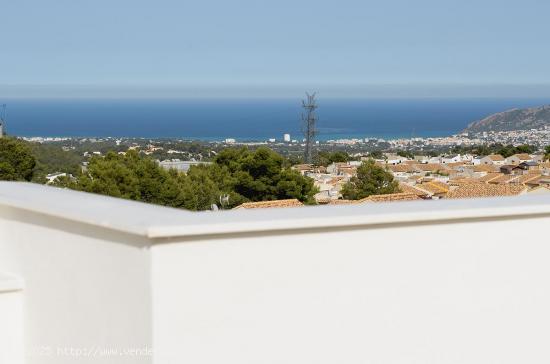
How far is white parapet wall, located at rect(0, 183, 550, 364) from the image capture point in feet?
5.25

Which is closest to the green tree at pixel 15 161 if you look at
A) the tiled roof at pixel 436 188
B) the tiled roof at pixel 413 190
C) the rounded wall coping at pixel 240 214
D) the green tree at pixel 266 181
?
the green tree at pixel 266 181

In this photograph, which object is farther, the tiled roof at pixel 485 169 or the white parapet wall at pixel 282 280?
the tiled roof at pixel 485 169

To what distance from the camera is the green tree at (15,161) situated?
718 inches

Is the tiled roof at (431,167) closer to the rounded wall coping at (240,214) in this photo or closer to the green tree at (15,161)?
the green tree at (15,161)

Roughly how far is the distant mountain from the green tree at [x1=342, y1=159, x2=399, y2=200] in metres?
45.7

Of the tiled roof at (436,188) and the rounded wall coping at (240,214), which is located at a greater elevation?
the rounded wall coping at (240,214)

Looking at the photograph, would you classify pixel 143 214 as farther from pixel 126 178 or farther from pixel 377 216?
pixel 126 178

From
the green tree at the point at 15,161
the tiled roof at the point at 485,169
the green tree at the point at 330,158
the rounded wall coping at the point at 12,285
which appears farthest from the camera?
the green tree at the point at 330,158

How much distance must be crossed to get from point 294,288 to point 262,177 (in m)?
18.4

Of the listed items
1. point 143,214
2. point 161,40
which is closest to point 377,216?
point 143,214

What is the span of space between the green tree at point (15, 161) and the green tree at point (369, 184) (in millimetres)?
8542

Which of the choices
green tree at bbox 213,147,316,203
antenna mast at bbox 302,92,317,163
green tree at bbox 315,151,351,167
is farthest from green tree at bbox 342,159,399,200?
green tree at bbox 315,151,351,167

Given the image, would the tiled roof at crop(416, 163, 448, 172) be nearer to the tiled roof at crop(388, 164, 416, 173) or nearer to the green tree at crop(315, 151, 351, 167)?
the tiled roof at crop(388, 164, 416, 173)

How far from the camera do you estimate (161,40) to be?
352 ft
